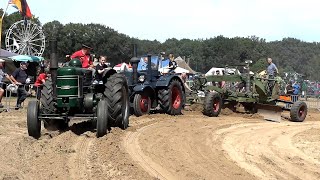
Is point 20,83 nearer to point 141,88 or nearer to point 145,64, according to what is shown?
point 145,64

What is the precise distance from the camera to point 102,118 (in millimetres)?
7801

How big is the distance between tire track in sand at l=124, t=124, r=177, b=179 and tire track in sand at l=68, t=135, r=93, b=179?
2.25 feet

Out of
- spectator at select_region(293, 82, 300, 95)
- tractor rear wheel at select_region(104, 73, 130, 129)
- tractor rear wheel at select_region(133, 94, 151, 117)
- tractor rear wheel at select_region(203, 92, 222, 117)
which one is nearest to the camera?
tractor rear wheel at select_region(104, 73, 130, 129)

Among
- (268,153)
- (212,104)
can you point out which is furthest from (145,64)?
(268,153)

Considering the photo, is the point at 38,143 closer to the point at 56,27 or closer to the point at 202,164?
the point at 202,164

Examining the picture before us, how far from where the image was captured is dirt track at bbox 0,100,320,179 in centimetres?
588

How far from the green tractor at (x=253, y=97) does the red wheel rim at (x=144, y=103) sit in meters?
2.00

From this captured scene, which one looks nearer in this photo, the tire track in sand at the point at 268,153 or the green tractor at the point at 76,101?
the tire track in sand at the point at 268,153

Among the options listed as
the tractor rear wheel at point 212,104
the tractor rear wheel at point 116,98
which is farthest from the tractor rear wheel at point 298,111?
the tractor rear wheel at point 116,98

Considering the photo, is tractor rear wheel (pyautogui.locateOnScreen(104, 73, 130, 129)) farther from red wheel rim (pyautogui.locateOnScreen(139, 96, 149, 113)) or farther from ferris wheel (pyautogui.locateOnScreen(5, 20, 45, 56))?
ferris wheel (pyautogui.locateOnScreen(5, 20, 45, 56))

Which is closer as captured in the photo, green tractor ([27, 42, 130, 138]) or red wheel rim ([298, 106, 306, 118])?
green tractor ([27, 42, 130, 138])

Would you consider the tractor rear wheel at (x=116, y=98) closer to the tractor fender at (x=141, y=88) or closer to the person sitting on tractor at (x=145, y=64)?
the tractor fender at (x=141, y=88)

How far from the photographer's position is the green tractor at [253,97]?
44.7 ft

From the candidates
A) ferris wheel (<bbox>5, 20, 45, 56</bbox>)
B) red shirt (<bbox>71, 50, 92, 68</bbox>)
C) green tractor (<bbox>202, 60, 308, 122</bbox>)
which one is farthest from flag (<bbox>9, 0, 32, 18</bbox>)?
red shirt (<bbox>71, 50, 92, 68</bbox>)
